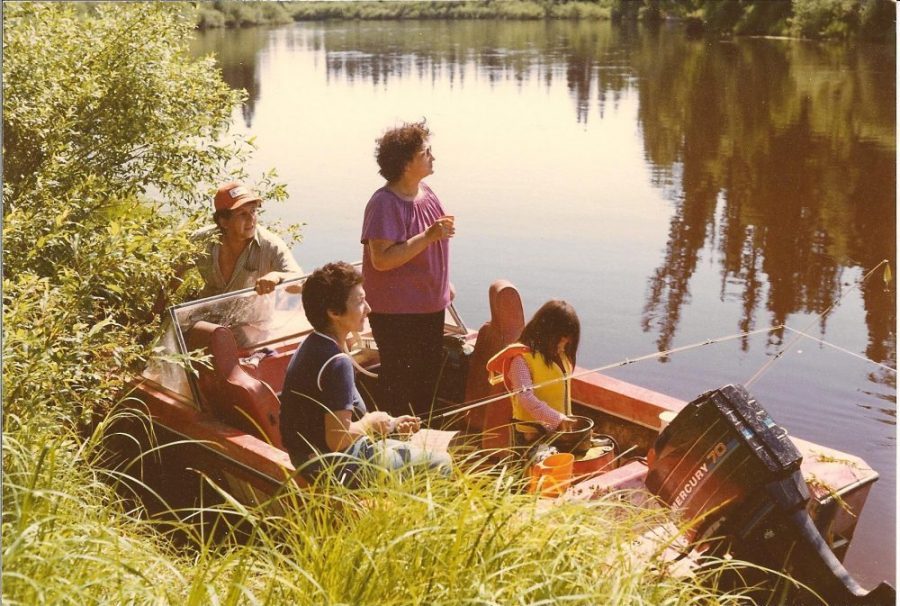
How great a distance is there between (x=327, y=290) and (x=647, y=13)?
30226 millimetres

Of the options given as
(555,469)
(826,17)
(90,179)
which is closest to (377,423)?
(555,469)

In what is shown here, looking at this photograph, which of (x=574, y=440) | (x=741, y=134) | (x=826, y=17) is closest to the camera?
(x=574, y=440)

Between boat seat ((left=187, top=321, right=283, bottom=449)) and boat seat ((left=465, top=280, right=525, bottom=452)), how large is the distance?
0.82m

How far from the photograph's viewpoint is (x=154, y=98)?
6.09 metres

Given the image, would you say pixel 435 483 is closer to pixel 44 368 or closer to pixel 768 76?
pixel 44 368

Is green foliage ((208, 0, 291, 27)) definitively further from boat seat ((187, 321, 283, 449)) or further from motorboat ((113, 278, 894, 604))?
boat seat ((187, 321, 283, 449))

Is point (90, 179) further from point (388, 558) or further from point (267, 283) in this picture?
point (388, 558)

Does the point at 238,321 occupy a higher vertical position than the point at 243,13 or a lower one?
lower

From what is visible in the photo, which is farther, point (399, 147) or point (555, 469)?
point (399, 147)

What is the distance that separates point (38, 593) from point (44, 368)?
1.13 m

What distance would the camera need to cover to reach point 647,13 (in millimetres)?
31578

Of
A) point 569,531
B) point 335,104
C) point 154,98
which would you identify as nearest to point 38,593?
point 569,531

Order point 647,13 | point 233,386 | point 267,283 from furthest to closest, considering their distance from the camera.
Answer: point 647,13, point 267,283, point 233,386

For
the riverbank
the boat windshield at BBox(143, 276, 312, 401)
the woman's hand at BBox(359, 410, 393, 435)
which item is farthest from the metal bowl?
the riverbank
